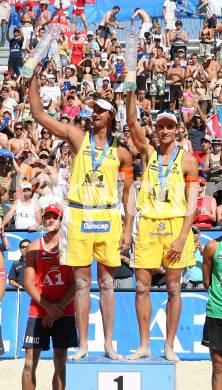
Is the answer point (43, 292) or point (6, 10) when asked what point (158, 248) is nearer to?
point (43, 292)

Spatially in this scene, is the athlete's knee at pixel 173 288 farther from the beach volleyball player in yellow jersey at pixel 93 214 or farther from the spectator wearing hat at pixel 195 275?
the spectator wearing hat at pixel 195 275

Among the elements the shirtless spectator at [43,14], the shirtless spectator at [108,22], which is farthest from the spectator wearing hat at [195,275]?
the shirtless spectator at [43,14]

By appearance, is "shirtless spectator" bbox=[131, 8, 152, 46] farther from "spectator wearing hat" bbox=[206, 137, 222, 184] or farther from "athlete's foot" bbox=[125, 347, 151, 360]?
"athlete's foot" bbox=[125, 347, 151, 360]

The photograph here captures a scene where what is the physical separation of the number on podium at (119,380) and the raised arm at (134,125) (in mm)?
2024

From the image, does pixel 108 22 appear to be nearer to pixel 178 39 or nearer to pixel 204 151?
pixel 178 39

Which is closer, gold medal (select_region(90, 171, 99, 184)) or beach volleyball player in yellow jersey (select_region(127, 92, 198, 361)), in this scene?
gold medal (select_region(90, 171, 99, 184))

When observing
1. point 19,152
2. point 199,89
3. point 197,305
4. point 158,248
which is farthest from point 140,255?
point 199,89

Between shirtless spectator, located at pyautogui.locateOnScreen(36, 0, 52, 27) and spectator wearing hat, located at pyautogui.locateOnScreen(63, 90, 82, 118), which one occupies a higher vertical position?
shirtless spectator, located at pyautogui.locateOnScreen(36, 0, 52, 27)

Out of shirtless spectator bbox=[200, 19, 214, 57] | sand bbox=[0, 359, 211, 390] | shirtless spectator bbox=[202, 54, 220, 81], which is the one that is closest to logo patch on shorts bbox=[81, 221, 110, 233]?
sand bbox=[0, 359, 211, 390]

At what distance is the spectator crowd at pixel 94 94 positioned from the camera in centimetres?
1565

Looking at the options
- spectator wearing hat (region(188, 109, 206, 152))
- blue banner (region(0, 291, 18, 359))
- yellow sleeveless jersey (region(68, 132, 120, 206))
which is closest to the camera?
yellow sleeveless jersey (region(68, 132, 120, 206))

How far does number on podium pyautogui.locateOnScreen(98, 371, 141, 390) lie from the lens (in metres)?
8.16

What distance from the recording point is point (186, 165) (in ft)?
29.1

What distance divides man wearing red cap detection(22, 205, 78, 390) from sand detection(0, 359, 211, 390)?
2158 millimetres
